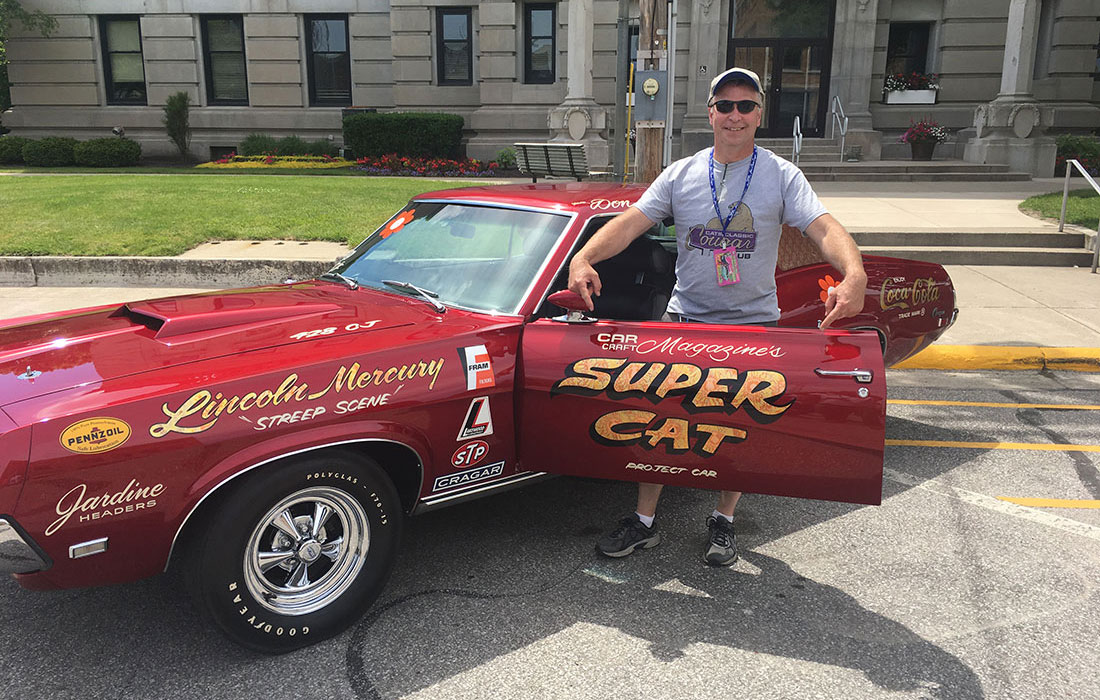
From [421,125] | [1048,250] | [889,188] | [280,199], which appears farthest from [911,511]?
[421,125]

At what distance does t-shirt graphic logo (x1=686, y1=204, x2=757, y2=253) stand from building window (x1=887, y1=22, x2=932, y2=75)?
Answer: 20.8 meters

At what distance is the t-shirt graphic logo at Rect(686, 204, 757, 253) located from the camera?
3375mm

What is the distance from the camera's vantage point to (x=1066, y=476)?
469 cm

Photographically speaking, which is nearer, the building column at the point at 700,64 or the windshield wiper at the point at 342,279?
the windshield wiper at the point at 342,279

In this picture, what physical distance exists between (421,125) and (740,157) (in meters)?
18.5

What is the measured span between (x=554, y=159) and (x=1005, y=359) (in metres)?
4.27

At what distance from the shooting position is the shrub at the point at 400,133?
2083 cm

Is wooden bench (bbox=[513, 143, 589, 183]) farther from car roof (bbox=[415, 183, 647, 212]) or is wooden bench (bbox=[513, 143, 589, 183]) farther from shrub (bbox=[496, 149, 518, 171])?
shrub (bbox=[496, 149, 518, 171])

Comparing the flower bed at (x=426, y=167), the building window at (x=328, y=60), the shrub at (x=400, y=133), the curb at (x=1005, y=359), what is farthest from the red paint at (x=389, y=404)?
the building window at (x=328, y=60)

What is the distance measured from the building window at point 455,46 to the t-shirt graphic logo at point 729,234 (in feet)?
68.9

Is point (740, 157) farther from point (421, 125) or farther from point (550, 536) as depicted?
point (421, 125)

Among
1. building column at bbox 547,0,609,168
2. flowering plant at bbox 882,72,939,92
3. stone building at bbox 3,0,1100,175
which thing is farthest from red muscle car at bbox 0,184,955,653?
flowering plant at bbox 882,72,939,92

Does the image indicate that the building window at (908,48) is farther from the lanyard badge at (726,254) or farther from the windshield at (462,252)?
the lanyard badge at (726,254)

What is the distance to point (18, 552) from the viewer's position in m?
2.52
